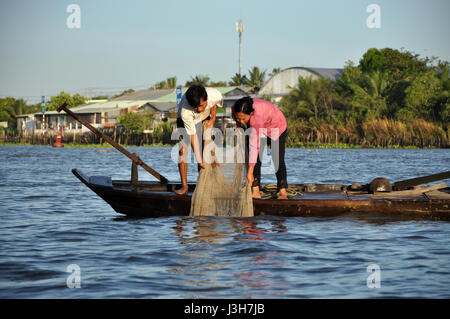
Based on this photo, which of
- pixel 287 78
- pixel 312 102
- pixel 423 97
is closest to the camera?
pixel 423 97

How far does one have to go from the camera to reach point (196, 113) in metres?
8.09

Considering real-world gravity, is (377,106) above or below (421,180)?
above

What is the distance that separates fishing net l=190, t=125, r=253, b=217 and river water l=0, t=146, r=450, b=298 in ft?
0.63

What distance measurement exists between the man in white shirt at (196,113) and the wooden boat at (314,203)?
1.87ft

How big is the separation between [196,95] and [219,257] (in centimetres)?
202

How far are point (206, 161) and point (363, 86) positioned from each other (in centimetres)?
3632

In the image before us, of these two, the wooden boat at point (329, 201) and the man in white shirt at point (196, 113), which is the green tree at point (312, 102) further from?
the man in white shirt at point (196, 113)

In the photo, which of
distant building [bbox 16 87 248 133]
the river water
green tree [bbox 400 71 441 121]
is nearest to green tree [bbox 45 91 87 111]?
distant building [bbox 16 87 248 133]

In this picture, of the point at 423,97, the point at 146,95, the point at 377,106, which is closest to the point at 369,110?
the point at 377,106

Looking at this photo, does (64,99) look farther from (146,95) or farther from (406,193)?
(406,193)

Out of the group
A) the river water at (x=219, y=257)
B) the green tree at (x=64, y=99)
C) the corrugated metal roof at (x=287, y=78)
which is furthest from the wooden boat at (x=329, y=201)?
the green tree at (x=64, y=99)

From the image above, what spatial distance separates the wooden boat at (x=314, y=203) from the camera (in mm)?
8547

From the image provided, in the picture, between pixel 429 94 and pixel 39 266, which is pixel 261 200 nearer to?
pixel 39 266

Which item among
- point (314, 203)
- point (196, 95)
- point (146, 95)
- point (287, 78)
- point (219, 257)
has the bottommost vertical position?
point (219, 257)
